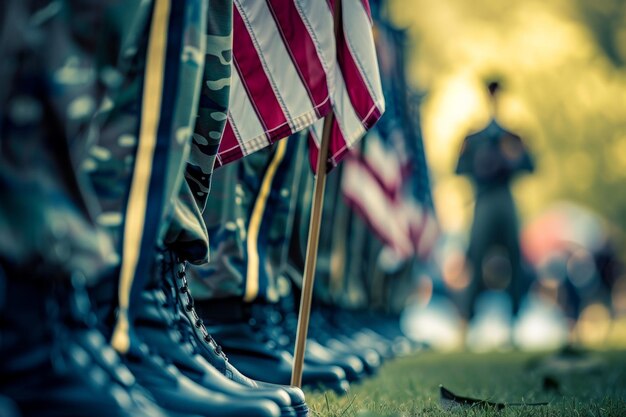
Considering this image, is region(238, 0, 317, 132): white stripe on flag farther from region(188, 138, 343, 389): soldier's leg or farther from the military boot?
the military boot

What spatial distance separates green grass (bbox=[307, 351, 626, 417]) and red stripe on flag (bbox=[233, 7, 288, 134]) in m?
0.71

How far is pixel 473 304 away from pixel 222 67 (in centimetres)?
584

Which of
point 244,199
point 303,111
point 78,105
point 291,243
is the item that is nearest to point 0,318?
point 78,105

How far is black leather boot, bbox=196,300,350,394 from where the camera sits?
2.53 meters

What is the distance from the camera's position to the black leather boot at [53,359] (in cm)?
127

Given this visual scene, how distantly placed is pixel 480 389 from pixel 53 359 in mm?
1817

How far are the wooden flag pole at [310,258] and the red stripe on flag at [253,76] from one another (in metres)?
0.19

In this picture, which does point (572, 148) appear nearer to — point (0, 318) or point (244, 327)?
point (244, 327)

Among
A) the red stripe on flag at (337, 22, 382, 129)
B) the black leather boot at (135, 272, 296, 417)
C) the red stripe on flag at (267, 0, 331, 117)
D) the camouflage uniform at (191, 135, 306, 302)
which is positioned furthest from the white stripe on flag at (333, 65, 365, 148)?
the black leather boot at (135, 272, 296, 417)

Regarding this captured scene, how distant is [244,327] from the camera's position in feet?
8.72

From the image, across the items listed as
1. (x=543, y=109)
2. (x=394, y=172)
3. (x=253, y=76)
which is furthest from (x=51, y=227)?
(x=543, y=109)

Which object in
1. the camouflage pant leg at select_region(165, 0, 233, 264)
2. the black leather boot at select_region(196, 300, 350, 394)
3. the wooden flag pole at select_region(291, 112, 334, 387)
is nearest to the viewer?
the camouflage pant leg at select_region(165, 0, 233, 264)

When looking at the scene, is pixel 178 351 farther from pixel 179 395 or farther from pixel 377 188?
pixel 377 188

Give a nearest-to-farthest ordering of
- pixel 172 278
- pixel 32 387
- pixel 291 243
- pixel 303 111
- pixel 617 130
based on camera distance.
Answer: pixel 32 387
pixel 172 278
pixel 303 111
pixel 291 243
pixel 617 130
